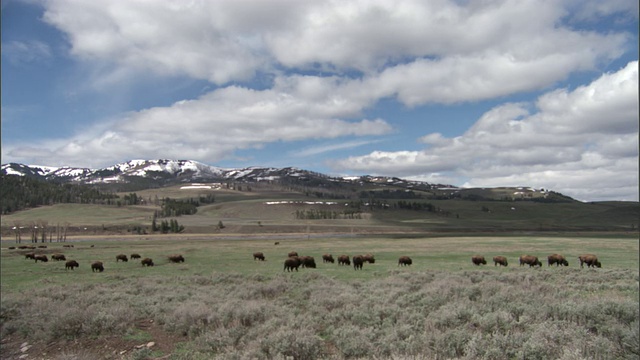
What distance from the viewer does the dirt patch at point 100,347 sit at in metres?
11.7

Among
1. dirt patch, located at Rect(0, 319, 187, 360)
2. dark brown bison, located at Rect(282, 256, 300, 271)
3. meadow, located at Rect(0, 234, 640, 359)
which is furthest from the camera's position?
dark brown bison, located at Rect(282, 256, 300, 271)

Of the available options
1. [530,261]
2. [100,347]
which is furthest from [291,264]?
[100,347]

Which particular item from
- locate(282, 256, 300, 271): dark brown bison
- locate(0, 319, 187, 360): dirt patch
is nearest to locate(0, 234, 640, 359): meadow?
locate(0, 319, 187, 360): dirt patch

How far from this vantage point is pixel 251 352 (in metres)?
9.75

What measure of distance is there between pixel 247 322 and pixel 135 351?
342cm

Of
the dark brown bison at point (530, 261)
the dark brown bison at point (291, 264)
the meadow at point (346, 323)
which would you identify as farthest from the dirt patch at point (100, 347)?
the dark brown bison at point (530, 261)

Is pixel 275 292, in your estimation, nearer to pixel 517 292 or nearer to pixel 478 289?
pixel 478 289

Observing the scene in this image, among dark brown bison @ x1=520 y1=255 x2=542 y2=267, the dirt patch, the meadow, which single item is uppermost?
the meadow

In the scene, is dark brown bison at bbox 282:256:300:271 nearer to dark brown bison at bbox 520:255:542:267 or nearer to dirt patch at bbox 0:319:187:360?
dark brown bison at bbox 520:255:542:267

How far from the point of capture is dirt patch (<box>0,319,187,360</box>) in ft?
38.4

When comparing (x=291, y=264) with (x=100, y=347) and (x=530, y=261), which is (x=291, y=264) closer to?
(x=530, y=261)

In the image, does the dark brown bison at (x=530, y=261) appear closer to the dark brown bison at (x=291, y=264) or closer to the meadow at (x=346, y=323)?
the meadow at (x=346, y=323)

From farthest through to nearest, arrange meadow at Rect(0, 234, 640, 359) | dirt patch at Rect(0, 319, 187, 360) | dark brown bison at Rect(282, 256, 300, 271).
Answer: dark brown bison at Rect(282, 256, 300, 271), dirt patch at Rect(0, 319, 187, 360), meadow at Rect(0, 234, 640, 359)

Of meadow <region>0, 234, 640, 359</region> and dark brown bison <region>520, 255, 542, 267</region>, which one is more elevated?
meadow <region>0, 234, 640, 359</region>
